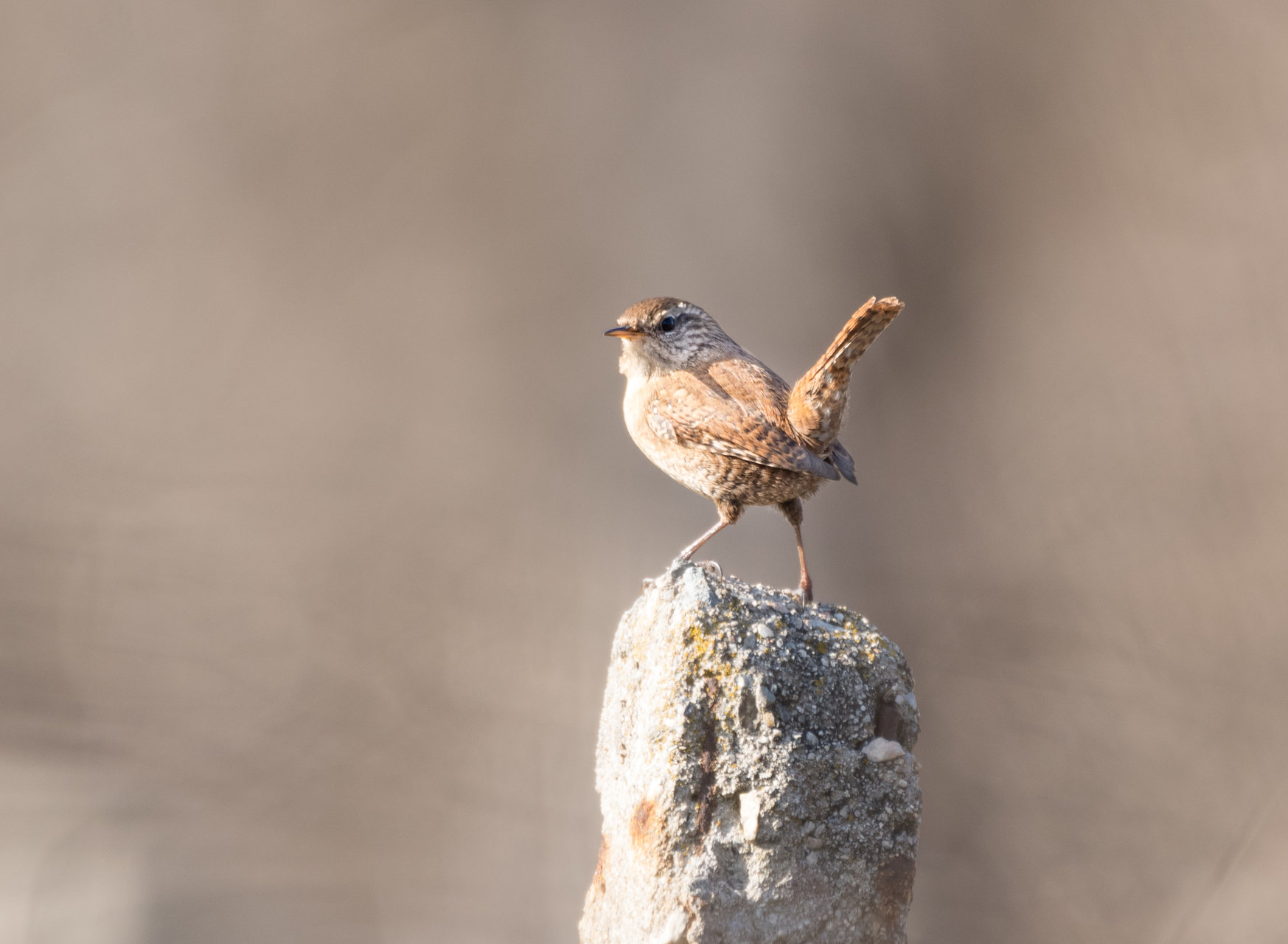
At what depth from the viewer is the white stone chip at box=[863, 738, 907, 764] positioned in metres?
1.71

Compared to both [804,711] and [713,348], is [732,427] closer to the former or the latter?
[713,348]

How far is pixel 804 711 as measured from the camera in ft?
5.55

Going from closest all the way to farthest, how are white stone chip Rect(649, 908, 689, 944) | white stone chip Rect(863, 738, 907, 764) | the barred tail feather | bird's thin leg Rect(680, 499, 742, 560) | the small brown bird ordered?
1. white stone chip Rect(649, 908, 689, 944)
2. white stone chip Rect(863, 738, 907, 764)
3. the barred tail feather
4. the small brown bird
5. bird's thin leg Rect(680, 499, 742, 560)

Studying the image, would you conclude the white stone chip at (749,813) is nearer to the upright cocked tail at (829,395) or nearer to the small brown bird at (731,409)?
the small brown bird at (731,409)

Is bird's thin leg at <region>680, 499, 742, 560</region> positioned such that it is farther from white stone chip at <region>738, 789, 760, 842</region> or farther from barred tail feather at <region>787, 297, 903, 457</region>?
white stone chip at <region>738, 789, 760, 842</region>

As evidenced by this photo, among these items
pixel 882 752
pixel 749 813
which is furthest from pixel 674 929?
pixel 882 752

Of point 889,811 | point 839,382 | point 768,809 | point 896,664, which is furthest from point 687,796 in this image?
point 839,382

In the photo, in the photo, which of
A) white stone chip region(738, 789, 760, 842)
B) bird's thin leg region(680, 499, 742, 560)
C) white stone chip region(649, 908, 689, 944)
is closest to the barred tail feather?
bird's thin leg region(680, 499, 742, 560)

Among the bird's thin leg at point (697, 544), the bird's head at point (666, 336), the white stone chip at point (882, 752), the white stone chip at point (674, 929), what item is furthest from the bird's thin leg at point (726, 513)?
the white stone chip at point (674, 929)

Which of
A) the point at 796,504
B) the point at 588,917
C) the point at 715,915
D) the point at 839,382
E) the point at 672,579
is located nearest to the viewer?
the point at 715,915

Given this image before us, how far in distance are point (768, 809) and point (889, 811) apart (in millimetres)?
258

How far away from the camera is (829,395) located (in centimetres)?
204

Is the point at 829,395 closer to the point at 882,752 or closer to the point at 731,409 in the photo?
the point at 731,409

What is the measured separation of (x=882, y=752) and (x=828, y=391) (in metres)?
0.79
